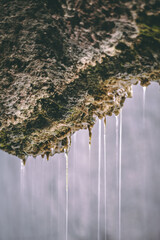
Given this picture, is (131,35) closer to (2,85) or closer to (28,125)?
(2,85)

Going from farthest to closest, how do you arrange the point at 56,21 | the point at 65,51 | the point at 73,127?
the point at 73,127, the point at 65,51, the point at 56,21

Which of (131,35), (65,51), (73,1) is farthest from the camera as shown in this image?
(65,51)

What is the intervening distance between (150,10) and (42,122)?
1.78 m

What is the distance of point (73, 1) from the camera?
63.5 inches

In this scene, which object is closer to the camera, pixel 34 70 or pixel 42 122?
pixel 34 70

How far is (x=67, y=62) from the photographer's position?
2135 millimetres

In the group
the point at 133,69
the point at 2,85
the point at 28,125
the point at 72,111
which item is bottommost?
the point at 28,125

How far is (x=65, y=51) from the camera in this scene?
206 centimetres

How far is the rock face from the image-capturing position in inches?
Answer: 64.8

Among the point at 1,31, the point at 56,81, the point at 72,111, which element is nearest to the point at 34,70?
the point at 56,81

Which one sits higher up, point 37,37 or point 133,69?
point 37,37

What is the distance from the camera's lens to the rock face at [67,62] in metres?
1.65

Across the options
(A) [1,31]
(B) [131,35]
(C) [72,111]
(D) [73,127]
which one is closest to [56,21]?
(A) [1,31]

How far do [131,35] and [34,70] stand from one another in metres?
1.07
